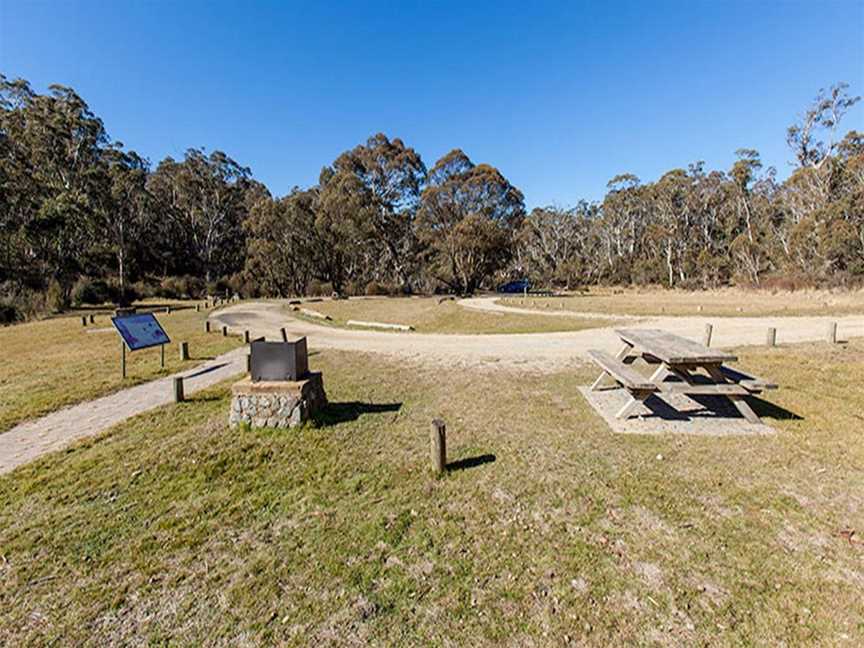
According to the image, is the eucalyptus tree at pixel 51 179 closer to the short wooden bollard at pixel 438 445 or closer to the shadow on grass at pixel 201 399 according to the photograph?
the shadow on grass at pixel 201 399

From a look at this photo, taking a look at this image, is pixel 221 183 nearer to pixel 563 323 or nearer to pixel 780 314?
pixel 563 323

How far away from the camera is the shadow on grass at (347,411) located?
5.55 m

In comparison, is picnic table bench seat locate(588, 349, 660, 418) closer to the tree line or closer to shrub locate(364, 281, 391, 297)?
the tree line

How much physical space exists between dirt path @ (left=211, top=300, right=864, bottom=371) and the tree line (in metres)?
18.9

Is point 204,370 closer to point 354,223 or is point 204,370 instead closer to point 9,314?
point 9,314

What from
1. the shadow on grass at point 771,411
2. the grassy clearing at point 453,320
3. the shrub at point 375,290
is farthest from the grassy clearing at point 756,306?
the shrub at point 375,290

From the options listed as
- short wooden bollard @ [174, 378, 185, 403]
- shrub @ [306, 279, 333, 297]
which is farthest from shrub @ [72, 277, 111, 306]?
short wooden bollard @ [174, 378, 185, 403]

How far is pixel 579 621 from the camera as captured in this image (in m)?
2.30

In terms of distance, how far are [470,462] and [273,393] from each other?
276 centimetres

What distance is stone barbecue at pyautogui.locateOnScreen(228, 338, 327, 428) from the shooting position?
5203mm

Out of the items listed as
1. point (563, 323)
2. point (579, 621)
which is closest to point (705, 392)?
point (579, 621)

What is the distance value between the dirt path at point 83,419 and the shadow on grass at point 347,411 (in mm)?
3078

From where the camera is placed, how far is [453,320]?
19234 mm

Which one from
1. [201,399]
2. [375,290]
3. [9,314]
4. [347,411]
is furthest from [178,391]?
[375,290]
